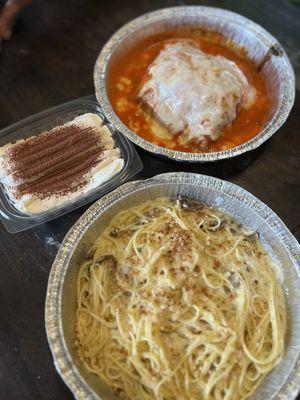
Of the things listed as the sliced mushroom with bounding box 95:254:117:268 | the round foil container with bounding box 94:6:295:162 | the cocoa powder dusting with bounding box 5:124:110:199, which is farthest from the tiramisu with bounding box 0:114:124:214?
the sliced mushroom with bounding box 95:254:117:268

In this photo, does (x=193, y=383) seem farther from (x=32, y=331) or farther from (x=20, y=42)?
(x=20, y=42)

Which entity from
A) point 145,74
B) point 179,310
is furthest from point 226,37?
point 179,310

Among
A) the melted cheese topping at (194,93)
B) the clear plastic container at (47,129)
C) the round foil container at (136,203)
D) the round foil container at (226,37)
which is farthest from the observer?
the melted cheese topping at (194,93)

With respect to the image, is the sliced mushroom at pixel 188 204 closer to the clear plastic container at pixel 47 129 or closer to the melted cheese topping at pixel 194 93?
the clear plastic container at pixel 47 129

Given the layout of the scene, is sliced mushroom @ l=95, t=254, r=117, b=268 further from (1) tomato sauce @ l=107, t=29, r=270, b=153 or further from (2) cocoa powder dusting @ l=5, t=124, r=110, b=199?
(1) tomato sauce @ l=107, t=29, r=270, b=153

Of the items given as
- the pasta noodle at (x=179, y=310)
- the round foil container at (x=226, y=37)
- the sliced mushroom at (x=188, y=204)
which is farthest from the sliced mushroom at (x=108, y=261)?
the round foil container at (x=226, y=37)

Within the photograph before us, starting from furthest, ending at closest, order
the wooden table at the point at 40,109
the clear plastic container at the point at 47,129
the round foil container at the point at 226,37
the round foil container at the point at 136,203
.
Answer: the round foil container at the point at 226,37 < the clear plastic container at the point at 47,129 < the wooden table at the point at 40,109 < the round foil container at the point at 136,203

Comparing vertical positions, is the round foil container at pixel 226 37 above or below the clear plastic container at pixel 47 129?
above
